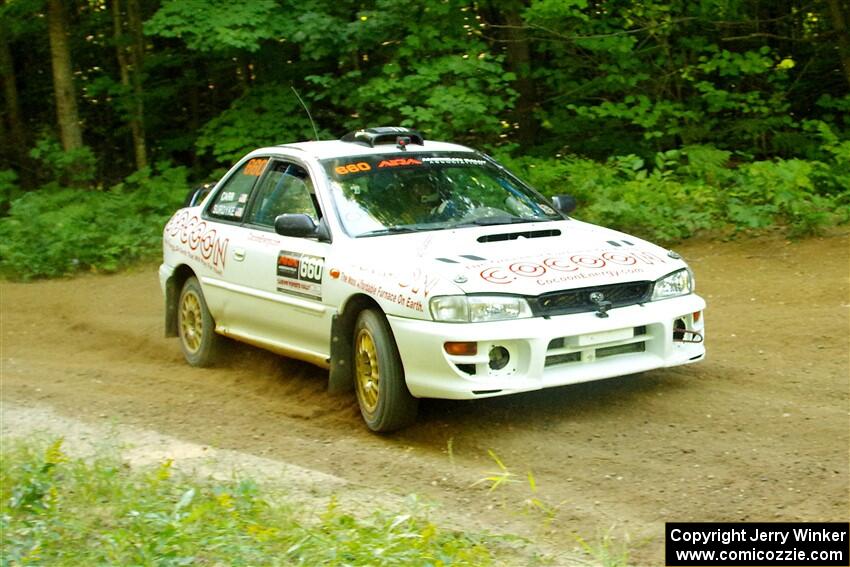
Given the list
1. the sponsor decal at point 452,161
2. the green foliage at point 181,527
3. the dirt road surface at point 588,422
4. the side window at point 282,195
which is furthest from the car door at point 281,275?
the green foliage at point 181,527

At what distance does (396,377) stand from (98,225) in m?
9.91

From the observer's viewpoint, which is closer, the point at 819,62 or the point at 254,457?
the point at 254,457

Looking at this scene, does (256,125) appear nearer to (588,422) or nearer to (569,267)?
(569,267)

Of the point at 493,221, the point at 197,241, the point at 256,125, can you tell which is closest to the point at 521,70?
the point at 256,125

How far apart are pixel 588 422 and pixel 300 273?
6.98 ft

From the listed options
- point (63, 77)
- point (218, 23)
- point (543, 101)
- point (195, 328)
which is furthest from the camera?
point (63, 77)

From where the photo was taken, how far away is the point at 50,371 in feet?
30.3

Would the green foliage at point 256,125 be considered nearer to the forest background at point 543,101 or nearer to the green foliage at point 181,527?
the forest background at point 543,101

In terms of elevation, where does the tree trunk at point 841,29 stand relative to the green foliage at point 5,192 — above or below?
above

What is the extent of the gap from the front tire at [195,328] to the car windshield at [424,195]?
181cm

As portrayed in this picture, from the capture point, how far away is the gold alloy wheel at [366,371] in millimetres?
6770

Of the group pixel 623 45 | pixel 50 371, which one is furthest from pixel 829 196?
pixel 50 371

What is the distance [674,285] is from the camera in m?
6.86

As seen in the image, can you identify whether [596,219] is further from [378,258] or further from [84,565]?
[84,565]
